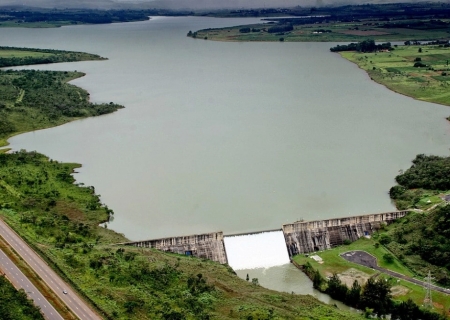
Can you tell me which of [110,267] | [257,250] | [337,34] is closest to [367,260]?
[257,250]

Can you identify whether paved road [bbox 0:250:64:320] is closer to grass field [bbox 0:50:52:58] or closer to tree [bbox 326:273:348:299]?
tree [bbox 326:273:348:299]

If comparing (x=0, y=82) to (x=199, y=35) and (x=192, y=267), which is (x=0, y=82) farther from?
(x=199, y=35)

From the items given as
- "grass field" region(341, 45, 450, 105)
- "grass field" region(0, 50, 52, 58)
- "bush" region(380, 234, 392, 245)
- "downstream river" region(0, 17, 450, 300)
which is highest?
"grass field" region(0, 50, 52, 58)

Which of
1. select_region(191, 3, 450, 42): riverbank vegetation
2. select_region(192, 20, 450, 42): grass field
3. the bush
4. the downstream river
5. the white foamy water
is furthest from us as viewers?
select_region(191, 3, 450, 42): riverbank vegetation

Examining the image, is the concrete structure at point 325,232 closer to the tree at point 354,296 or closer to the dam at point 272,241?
the dam at point 272,241

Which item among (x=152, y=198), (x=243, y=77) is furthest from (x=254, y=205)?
(x=243, y=77)

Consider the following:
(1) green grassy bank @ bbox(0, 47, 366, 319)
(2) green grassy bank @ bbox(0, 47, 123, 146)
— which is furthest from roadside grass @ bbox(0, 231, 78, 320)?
(2) green grassy bank @ bbox(0, 47, 123, 146)
